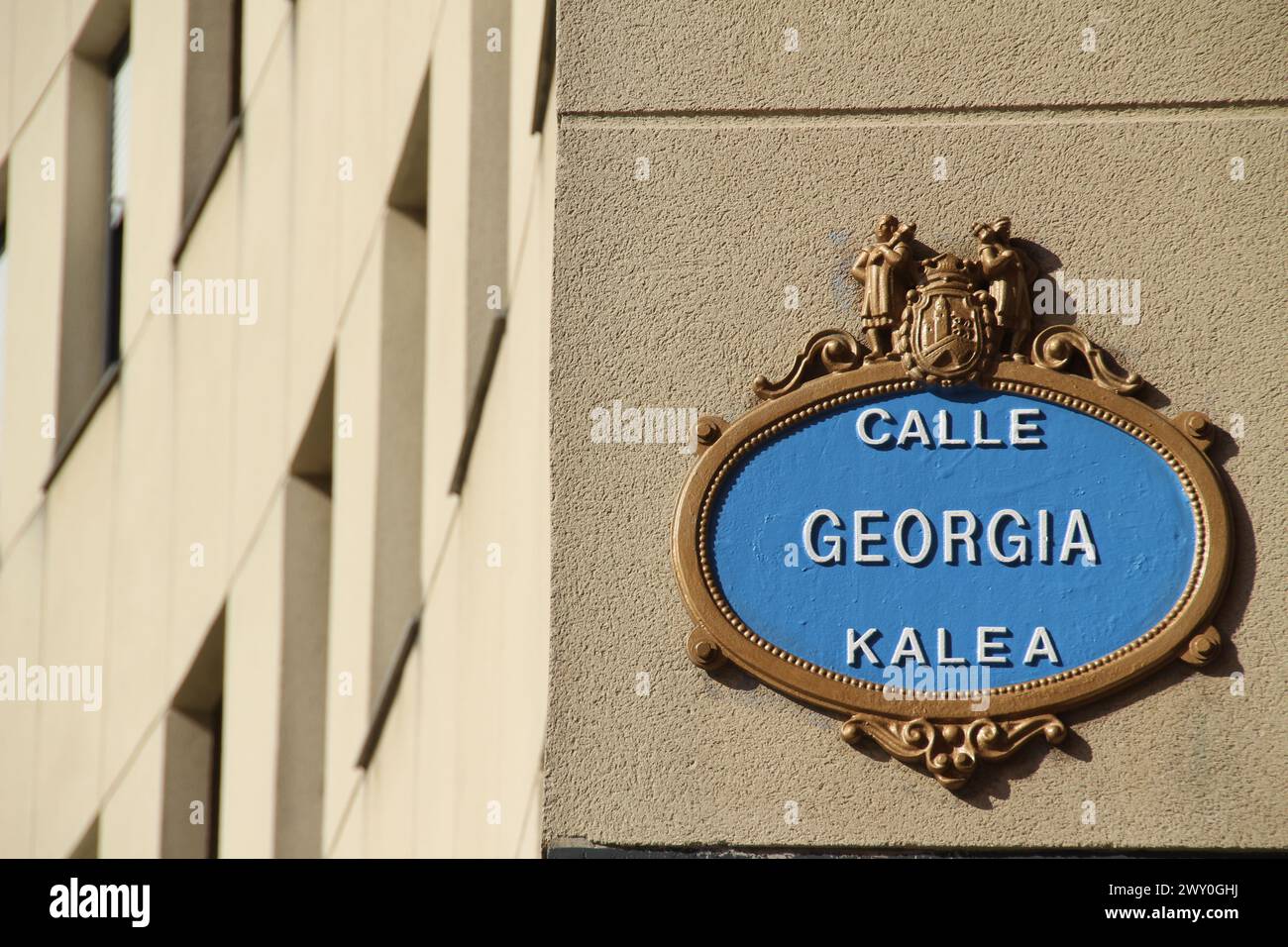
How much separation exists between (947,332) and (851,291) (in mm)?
254

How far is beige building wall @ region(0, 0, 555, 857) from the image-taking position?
6508mm

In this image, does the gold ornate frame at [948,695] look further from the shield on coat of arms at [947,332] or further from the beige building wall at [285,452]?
the beige building wall at [285,452]

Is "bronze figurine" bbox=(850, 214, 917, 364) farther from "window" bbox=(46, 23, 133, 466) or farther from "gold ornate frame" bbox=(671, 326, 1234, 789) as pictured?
"window" bbox=(46, 23, 133, 466)

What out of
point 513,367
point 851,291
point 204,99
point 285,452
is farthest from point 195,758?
point 851,291

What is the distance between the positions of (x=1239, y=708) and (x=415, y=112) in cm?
518

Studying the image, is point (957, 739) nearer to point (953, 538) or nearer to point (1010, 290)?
point (953, 538)

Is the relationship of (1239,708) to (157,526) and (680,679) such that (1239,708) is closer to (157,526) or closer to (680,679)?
(680,679)

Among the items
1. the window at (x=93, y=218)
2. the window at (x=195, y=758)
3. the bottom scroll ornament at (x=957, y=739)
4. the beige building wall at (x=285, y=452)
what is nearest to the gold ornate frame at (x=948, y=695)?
the bottom scroll ornament at (x=957, y=739)

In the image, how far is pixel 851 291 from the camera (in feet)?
13.4

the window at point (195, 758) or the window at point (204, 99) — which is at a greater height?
the window at point (204, 99)

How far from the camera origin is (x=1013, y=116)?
4.18 metres

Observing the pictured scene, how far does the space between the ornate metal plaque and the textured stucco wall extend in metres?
0.08

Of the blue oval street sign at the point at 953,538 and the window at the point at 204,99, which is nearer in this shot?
the blue oval street sign at the point at 953,538

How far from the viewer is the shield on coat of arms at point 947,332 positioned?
3982 millimetres
